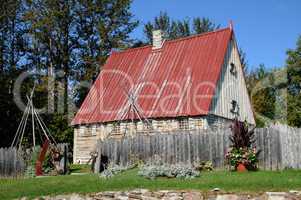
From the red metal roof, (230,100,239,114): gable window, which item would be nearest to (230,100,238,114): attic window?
(230,100,239,114): gable window

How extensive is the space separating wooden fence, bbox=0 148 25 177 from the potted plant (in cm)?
1157

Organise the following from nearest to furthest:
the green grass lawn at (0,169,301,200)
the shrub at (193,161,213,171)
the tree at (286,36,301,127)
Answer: the green grass lawn at (0,169,301,200) → the shrub at (193,161,213,171) → the tree at (286,36,301,127)

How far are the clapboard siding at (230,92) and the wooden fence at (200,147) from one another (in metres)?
7.66

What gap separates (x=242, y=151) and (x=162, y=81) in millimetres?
14174

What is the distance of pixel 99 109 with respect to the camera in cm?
3522

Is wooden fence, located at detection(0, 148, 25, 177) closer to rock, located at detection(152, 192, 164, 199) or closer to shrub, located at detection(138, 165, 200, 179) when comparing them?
shrub, located at detection(138, 165, 200, 179)

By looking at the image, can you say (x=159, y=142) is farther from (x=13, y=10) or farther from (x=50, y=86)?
(x=13, y=10)

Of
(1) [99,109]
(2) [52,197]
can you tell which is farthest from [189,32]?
(2) [52,197]

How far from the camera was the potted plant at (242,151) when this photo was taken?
1983 centimetres

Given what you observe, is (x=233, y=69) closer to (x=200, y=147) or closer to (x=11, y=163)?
(x=200, y=147)

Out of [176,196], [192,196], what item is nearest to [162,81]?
[176,196]

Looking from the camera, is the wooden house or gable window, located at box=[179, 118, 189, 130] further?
the wooden house

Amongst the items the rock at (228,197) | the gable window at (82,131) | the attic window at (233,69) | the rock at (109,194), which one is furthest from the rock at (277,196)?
the gable window at (82,131)

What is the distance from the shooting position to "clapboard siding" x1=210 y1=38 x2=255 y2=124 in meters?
31.5
